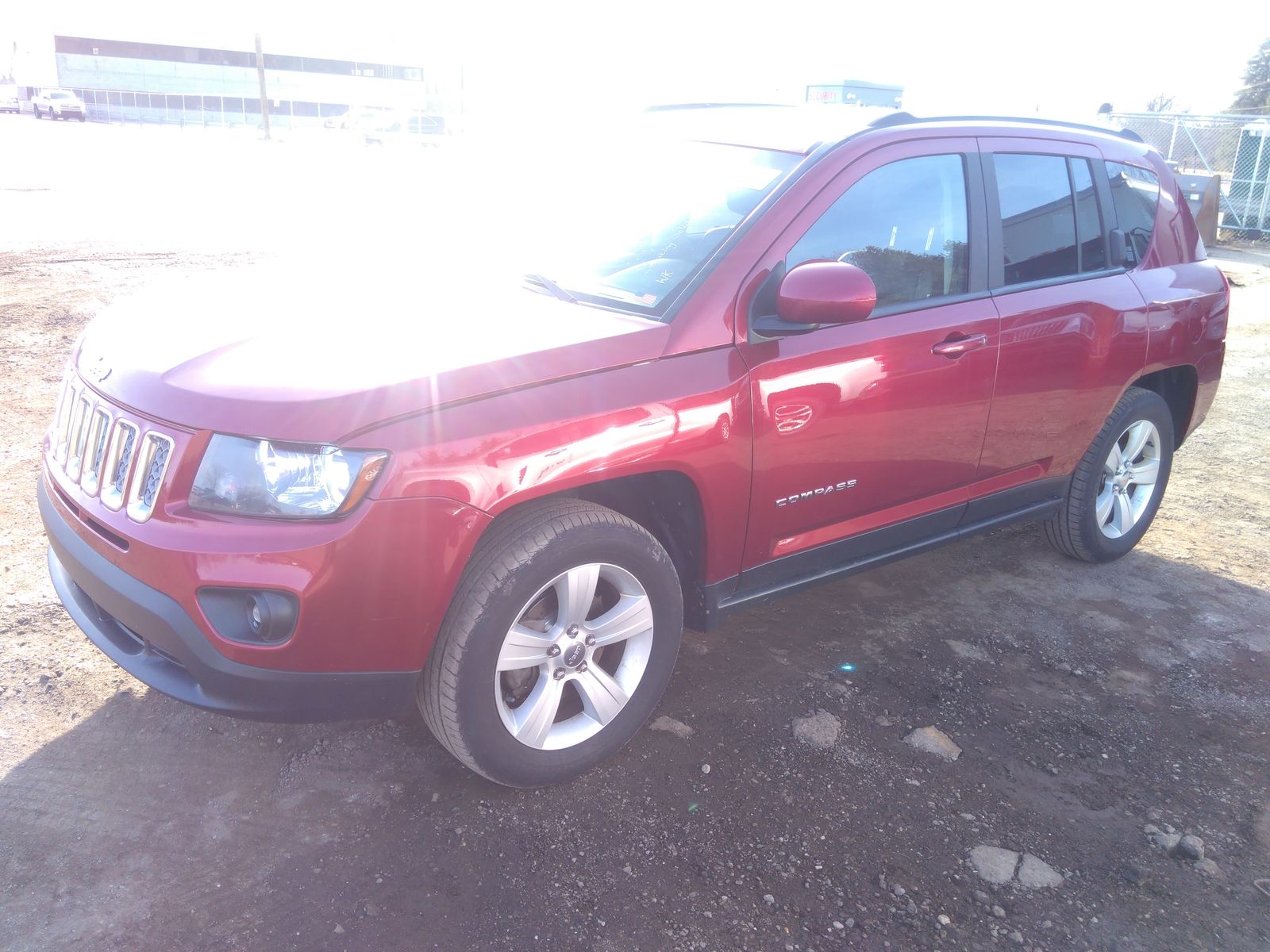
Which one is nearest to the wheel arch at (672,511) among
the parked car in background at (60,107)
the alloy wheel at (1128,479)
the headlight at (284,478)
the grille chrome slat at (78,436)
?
the headlight at (284,478)

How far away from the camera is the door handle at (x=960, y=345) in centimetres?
342

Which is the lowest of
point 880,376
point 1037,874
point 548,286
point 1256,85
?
point 1037,874

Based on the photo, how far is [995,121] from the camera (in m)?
3.85

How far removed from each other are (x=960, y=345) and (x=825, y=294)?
32.9 inches

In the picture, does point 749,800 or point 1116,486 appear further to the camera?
point 1116,486

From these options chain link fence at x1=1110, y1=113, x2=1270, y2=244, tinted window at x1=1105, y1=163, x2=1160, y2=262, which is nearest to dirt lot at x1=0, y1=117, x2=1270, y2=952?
tinted window at x1=1105, y1=163, x2=1160, y2=262

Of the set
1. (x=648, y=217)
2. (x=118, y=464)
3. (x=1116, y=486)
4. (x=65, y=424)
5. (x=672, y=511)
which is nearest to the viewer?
(x=118, y=464)

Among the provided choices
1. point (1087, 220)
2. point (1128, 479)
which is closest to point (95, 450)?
point (1087, 220)

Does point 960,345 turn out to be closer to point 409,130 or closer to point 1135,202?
point 1135,202

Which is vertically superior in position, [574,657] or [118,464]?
[118,464]

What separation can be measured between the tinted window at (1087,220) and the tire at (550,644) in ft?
7.77

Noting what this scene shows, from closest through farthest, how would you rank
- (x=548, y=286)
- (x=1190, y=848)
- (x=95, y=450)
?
(x=95, y=450)
(x=1190, y=848)
(x=548, y=286)

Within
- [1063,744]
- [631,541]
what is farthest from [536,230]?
[1063,744]

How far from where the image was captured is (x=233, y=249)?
10922mm
